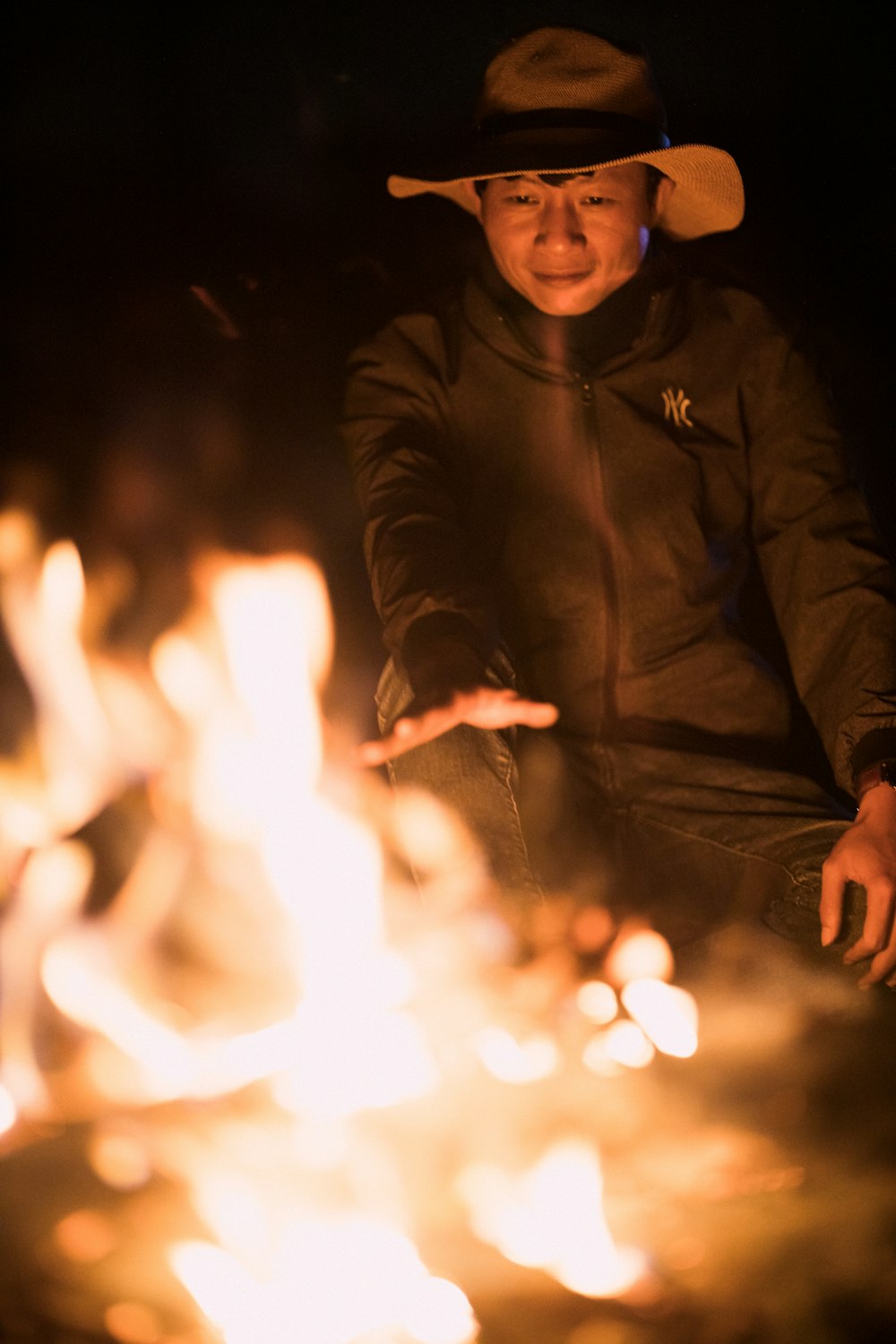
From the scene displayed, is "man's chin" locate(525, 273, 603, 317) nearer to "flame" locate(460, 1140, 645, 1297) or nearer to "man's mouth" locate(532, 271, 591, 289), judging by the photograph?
"man's mouth" locate(532, 271, 591, 289)

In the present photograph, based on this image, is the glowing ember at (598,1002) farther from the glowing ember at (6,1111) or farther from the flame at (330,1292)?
the glowing ember at (6,1111)

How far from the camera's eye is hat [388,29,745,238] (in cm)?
268

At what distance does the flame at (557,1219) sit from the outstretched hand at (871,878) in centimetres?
71

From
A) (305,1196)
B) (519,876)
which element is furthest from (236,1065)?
(519,876)

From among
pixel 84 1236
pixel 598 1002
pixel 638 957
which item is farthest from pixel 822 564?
pixel 84 1236

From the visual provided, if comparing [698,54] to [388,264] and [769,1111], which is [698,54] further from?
[769,1111]

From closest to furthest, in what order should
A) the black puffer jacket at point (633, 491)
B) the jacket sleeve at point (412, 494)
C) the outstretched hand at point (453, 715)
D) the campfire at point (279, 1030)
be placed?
the campfire at point (279, 1030), the outstretched hand at point (453, 715), the jacket sleeve at point (412, 494), the black puffer jacket at point (633, 491)

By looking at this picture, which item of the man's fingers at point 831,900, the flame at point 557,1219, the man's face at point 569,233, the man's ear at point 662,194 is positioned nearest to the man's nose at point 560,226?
the man's face at point 569,233

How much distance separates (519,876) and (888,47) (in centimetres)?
251

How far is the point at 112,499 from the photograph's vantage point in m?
3.16

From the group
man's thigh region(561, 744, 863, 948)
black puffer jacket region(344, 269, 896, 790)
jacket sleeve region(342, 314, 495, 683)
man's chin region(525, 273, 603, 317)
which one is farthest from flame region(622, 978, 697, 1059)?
man's chin region(525, 273, 603, 317)

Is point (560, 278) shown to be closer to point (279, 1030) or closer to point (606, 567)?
point (606, 567)

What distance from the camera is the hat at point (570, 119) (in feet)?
8.79

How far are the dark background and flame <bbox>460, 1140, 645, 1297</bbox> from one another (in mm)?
1471
